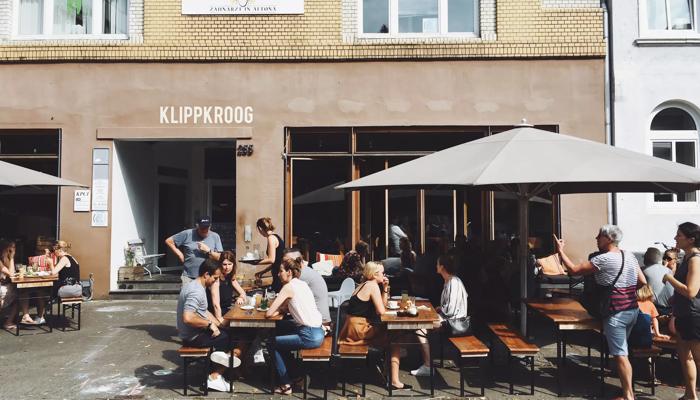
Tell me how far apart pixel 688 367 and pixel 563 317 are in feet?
3.95

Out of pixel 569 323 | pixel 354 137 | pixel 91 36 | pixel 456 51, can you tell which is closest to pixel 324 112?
Result: pixel 354 137

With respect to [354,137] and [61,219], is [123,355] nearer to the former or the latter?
[61,219]

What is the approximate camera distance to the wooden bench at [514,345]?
18.6 feet

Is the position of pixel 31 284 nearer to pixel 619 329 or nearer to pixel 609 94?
pixel 619 329

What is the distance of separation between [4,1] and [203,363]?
9399 mm

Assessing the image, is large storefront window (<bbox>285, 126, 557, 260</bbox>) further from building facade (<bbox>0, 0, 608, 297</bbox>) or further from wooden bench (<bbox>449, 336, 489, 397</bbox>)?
wooden bench (<bbox>449, 336, 489, 397</bbox>)

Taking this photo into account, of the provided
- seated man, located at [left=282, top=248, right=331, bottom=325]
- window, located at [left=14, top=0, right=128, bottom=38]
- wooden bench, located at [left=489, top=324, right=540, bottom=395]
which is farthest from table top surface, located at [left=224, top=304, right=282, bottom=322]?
window, located at [left=14, top=0, right=128, bottom=38]

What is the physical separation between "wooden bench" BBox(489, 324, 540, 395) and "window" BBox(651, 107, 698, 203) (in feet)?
21.2

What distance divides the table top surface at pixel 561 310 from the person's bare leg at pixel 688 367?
2.74ft

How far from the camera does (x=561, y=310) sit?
21.4ft

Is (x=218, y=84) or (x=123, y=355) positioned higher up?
(x=218, y=84)

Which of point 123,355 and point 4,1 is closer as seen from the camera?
point 123,355

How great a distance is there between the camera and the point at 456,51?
11172 mm

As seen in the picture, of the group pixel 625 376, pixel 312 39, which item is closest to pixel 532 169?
pixel 625 376
